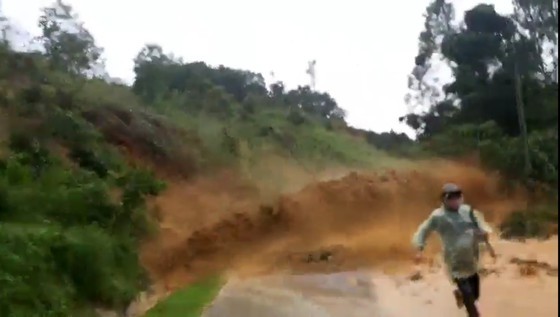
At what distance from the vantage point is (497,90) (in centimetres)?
4094

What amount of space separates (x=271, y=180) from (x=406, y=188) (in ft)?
25.6

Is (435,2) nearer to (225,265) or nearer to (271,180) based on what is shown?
(271,180)

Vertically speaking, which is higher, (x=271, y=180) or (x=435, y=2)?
(x=435, y=2)

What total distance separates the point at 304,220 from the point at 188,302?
53.5 ft

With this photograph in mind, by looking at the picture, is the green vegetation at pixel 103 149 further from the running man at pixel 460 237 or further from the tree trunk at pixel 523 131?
the tree trunk at pixel 523 131

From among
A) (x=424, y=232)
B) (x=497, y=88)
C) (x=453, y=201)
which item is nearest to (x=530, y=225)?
(x=497, y=88)

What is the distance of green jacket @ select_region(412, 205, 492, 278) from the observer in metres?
7.66

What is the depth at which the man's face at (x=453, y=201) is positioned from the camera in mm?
7625

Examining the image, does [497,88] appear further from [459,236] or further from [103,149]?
[459,236]

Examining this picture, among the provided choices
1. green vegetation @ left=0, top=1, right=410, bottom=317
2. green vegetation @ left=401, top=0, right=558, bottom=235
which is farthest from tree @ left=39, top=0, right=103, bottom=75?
green vegetation @ left=401, top=0, right=558, bottom=235

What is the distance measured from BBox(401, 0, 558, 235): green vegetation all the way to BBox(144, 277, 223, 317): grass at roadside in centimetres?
1732

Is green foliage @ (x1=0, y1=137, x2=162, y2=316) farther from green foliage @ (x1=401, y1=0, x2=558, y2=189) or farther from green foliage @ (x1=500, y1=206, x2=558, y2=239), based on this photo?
green foliage @ (x1=401, y1=0, x2=558, y2=189)

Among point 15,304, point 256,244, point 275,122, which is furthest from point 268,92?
point 15,304

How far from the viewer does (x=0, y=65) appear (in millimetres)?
27000
